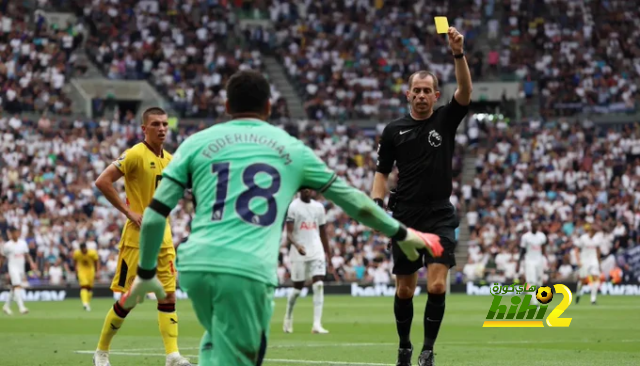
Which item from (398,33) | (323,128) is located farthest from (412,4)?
(323,128)

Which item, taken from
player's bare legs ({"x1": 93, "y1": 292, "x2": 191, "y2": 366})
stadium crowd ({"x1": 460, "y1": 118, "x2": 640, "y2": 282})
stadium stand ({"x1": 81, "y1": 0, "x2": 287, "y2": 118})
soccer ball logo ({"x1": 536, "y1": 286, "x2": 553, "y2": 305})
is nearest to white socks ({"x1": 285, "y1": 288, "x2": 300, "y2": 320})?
soccer ball logo ({"x1": 536, "y1": 286, "x2": 553, "y2": 305})

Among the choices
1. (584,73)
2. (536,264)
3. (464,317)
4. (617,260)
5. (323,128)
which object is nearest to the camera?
(464,317)

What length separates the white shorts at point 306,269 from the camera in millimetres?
21078

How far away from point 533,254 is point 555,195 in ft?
37.3

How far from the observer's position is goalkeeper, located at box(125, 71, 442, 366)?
6.43m

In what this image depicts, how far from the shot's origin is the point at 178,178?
21.9 feet

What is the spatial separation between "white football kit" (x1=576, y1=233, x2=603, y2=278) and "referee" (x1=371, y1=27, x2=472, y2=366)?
74.1 ft

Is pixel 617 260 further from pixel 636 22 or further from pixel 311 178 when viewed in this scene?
pixel 311 178

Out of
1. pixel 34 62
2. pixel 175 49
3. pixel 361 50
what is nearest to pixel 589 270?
pixel 361 50

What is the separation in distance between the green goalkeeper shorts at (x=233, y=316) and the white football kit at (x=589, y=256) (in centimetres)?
2758

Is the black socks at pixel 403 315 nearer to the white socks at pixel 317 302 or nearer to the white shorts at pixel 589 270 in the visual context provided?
the white socks at pixel 317 302

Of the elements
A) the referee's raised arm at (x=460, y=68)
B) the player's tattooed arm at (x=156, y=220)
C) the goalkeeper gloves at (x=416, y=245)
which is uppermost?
the referee's raised arm at (x=460, y=68)

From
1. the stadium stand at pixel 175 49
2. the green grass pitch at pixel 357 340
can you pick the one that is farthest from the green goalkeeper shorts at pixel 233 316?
the stadium stand at pixel 175 49

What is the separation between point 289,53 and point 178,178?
144 feet
